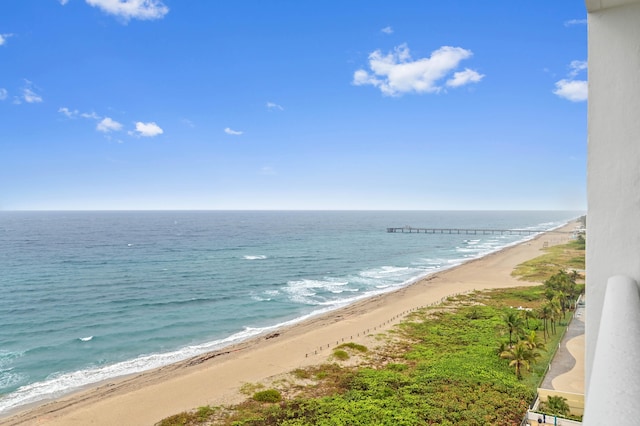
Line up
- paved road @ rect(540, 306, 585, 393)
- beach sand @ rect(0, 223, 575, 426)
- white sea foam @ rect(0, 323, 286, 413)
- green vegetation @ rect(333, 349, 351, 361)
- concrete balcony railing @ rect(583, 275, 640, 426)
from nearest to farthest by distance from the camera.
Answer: concrete balcony railing @ rect(583, 275, 640, 426)
beach sand @ rect(0, 223, 575, 426)
paved road @ rect(540, 306, 585, 393)
white sea foam @ rect(0, 323, 286, 413)
green vegetation @ rect(333, 349, 351, 361)

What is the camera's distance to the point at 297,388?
22.7m

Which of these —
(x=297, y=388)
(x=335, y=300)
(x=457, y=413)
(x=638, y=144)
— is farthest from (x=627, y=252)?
(x=335, y=300)

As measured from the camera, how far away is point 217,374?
1014 inches

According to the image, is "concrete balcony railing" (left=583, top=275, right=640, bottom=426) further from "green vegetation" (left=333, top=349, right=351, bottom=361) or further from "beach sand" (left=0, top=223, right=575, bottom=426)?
"green vegetation" (left=333, top=349, right=351, bottom=361)

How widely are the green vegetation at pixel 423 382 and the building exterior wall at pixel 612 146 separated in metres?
17.5

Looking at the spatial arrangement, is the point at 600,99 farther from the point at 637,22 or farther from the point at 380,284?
the point at 380,284

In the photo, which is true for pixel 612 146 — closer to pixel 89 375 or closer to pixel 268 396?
pixel 268 396

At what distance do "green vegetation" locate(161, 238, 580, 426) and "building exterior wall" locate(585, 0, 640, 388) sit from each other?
1754cm

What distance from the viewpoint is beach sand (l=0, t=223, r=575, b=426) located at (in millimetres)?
21266

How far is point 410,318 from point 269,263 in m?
36.8

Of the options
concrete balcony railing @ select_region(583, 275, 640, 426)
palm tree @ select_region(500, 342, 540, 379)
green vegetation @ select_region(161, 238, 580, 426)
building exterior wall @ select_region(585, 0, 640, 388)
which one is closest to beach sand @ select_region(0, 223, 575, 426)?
green vegetation @ select_region(161, 238, 580, 426)

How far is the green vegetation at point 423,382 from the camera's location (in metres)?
18.8

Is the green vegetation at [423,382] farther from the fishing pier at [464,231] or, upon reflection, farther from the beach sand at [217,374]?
the fishing pier at [464,231]

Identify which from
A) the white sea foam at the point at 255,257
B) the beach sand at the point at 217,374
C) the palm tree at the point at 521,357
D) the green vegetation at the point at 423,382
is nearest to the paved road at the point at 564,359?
the green vegetation at the point at 423,382
